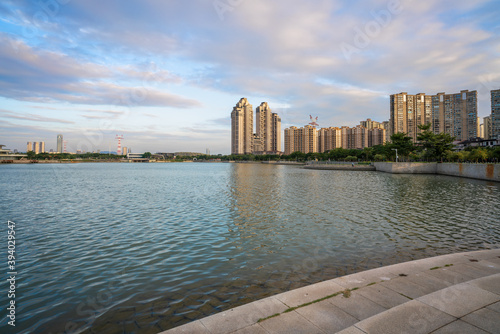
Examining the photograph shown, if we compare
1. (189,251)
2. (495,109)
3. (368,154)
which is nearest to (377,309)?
(189,251)

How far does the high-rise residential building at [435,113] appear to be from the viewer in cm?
14438

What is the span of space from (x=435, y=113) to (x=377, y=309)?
580 feet

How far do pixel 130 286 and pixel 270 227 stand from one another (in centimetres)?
860

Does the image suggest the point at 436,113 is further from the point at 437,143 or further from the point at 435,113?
the point at 437,143

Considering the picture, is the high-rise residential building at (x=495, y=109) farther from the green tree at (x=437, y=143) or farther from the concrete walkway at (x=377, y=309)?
the concrete walkway at (x=377, y=309)

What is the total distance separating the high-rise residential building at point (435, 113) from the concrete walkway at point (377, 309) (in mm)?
158071

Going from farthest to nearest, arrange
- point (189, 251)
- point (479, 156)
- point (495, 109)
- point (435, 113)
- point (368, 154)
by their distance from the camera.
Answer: point (435, 113), point (368, 154), point (495, 109), point (479, 156), point (189, 251)

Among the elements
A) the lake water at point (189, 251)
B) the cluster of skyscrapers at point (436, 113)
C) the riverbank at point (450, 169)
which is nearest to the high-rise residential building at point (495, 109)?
the cluster of skyscrapers at point (436, 113)

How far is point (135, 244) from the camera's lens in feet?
40.1

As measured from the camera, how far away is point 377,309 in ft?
17.7

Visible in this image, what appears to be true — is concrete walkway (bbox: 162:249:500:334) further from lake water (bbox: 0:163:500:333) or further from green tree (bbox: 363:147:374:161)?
green tree (bbox: 363:147:374:161)

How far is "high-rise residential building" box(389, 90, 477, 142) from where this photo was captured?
144 meters

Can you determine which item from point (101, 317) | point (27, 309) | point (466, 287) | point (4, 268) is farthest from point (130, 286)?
point (466, 287)

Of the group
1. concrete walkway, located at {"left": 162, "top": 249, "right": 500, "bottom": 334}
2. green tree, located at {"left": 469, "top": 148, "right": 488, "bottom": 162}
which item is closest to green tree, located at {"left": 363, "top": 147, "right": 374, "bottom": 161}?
green tree, located at {"left": 469, "top": 148, "right": 488, "bottom": 162}
